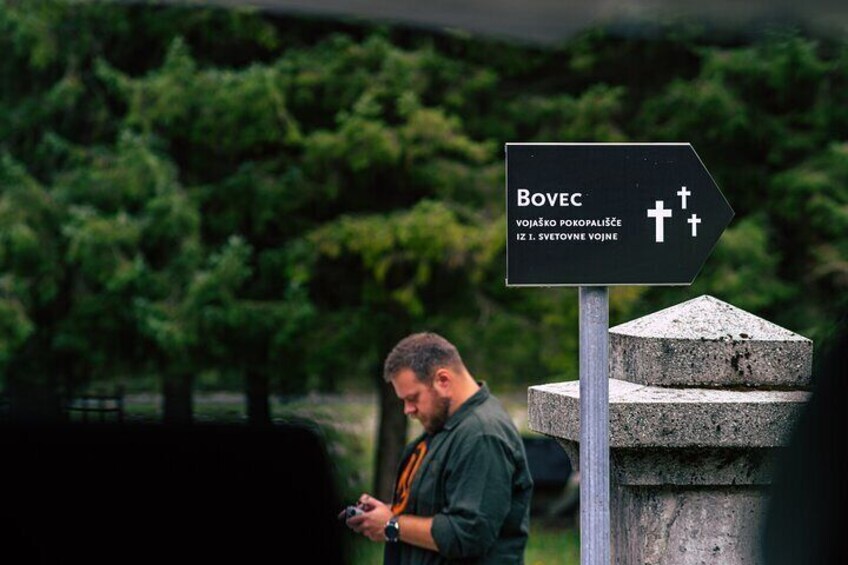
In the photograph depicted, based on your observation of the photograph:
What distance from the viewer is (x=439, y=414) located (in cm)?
397

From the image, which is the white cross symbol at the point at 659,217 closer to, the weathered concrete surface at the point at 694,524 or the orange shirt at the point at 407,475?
the weathered concrete surface at the point at 694,524

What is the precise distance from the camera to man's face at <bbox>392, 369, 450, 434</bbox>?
3.98 m

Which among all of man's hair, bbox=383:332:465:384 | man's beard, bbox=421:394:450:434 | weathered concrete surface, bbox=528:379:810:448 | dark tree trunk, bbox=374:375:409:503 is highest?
man's hair, bbox=383:332:465:384

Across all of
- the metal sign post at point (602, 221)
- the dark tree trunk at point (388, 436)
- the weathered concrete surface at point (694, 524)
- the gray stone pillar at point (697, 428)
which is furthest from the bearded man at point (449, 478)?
the dark tree trunk at point (388, 436)

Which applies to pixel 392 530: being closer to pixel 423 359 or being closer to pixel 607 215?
pixel 423 359

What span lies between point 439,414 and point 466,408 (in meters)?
0.08

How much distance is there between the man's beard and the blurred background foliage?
922cm

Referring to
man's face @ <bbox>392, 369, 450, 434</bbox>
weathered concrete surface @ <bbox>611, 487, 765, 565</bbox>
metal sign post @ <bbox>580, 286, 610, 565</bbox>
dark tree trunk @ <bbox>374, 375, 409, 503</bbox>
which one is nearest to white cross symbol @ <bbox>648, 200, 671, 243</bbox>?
metal sign post @ <bbox>580, 286, 610, 565</bbox>

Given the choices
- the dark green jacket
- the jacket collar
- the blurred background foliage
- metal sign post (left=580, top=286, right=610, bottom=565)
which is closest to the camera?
metal sign post (left=580, top=286, right=610, bottom=565)

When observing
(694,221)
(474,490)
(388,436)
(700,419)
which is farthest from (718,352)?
(388,436)

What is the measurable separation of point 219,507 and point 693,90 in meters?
13.5

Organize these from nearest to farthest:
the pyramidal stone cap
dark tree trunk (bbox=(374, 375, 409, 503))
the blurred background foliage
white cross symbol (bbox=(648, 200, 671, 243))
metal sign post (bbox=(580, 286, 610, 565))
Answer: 1. metal sign post (bbox=(580, 286, 610, 565))
2. white cross symbol (bbox=(648, 200, 671, 243))
3. the pyramidal stone cap
4. the blurred background foliage
5. dark tree trunk (bbox=(374, 375, 409, 503))

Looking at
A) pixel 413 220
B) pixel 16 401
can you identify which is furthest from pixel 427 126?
pixel 16 401

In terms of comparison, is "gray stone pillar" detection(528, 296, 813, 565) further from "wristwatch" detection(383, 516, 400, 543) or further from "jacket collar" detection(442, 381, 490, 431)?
"wristwatch" detection(383, 516, 400, 543)
